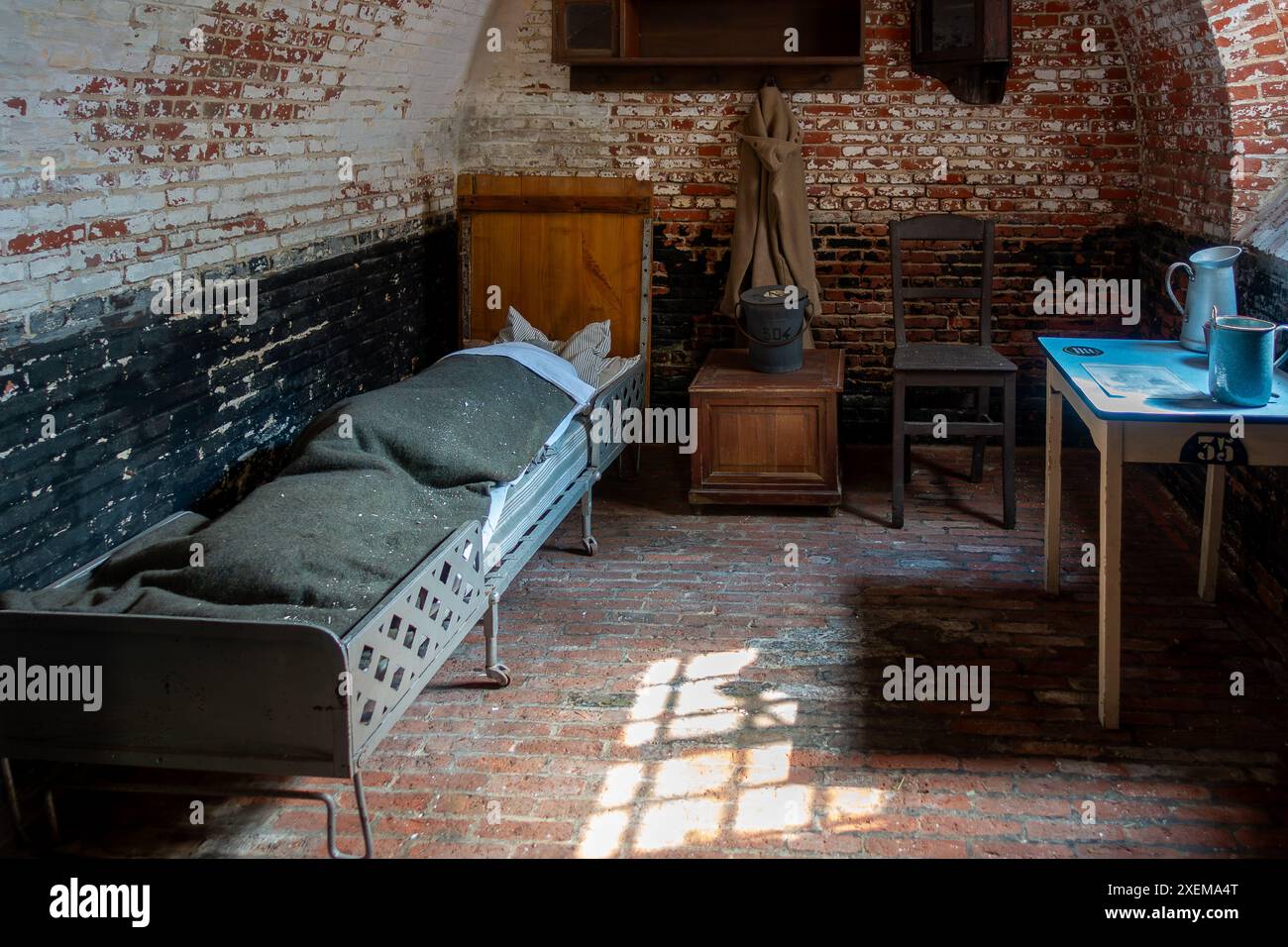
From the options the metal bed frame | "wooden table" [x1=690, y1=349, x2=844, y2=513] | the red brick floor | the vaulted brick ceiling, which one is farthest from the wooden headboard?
the metal bed frame

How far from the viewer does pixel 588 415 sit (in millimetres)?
5137

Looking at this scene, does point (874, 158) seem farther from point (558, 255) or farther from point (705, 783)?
point (705, 783)

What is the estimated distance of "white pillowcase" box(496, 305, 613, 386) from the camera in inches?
229

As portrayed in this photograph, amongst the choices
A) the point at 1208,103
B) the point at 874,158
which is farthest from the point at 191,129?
the point at 1208,103

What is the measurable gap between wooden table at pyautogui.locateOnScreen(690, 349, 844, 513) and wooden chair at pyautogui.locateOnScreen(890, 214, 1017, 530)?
298mm

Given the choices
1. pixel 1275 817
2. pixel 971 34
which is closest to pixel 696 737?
pixel 1275 817

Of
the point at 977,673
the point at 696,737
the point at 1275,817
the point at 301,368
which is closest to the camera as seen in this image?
the point at 1275,817

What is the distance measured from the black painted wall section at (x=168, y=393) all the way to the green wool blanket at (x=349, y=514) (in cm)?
21

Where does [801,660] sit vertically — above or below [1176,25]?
below

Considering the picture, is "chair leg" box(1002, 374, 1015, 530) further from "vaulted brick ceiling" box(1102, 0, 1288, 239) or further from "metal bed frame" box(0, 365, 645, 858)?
"metal bed frame" box(0, 365, 645, 858)

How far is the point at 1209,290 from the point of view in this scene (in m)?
4.21

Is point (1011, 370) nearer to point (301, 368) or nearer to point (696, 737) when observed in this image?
point (696, 737)

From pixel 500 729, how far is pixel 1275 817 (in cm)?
216

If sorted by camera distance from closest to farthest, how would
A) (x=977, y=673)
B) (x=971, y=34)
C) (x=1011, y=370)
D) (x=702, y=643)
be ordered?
(x=977, y=673), (x=702, y=643), (x=1011, y=370), (x=971, y=34)
